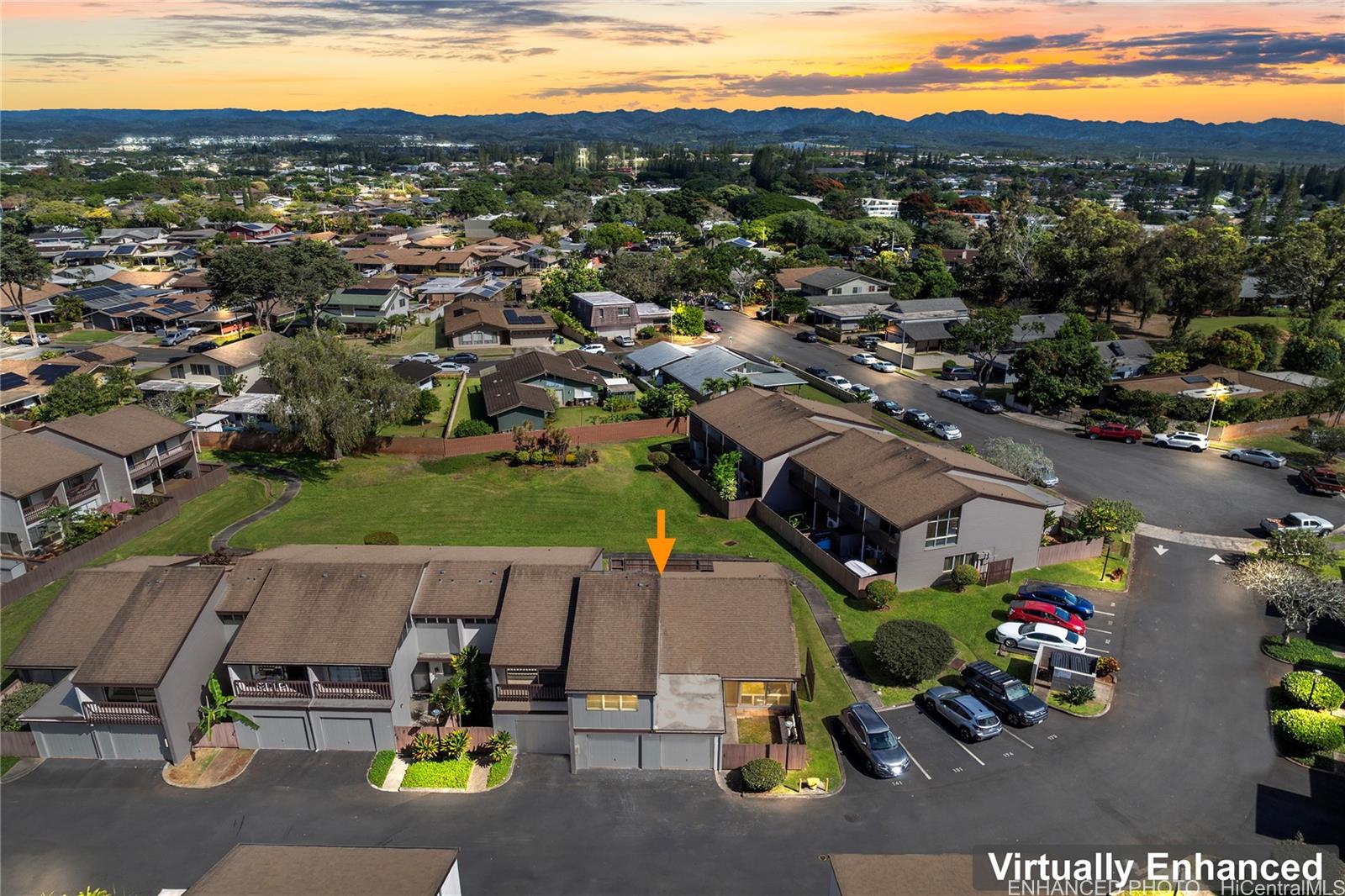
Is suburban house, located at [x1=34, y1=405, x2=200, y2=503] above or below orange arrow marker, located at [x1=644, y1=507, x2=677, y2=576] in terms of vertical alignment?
above

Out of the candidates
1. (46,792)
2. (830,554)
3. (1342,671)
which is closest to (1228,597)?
(1342,671)

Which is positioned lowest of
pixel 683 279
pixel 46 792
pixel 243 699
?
pixel 46 792

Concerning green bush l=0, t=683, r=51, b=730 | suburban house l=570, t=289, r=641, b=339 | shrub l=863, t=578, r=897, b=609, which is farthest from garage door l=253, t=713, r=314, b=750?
suburban house l=570, t=289, r=641, b=339

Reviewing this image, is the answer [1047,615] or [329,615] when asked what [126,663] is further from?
[1047,615]

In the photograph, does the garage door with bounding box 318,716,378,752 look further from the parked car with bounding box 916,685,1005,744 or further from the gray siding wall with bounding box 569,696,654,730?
the parked car with bounding box 916,685,1005,744

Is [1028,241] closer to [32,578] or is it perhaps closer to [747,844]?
[747,844]

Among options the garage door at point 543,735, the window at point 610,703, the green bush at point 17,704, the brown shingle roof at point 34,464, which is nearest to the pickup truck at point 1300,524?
the window at point 610,703
